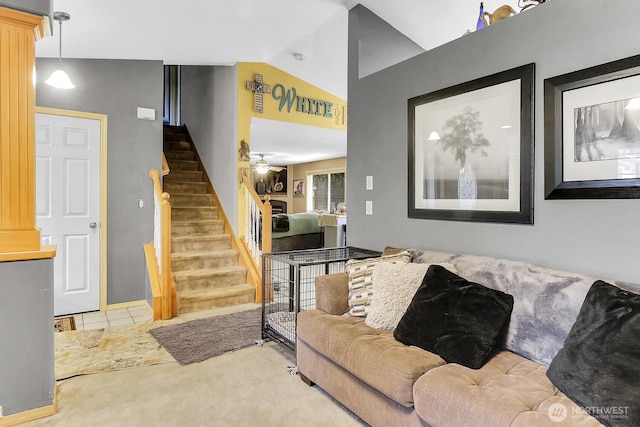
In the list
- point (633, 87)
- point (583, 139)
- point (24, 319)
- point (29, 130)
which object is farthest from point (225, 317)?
point (633, 87)

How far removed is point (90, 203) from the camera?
12.8 ft

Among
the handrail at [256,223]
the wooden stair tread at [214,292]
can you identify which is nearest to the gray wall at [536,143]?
the handrail at [256,223]

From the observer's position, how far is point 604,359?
1344 mm

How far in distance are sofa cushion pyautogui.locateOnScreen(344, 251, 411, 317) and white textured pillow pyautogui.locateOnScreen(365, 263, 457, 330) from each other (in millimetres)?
76

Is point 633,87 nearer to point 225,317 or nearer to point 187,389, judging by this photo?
point 187,389

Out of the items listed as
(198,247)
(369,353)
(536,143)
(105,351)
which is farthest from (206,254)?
(536,143)

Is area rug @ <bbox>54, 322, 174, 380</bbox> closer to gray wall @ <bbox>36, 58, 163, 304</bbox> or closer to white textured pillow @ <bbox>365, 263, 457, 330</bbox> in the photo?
gray wall @ <bbox>36, 58, 163, 304</bbox>

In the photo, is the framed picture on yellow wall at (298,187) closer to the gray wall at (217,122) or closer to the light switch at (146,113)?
the gray wall at (217,122)

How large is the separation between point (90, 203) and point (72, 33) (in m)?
1.64

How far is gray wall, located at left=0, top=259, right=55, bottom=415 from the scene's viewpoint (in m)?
1.95

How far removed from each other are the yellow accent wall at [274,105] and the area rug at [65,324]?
6.32 ft

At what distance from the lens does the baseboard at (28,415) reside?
193 cm

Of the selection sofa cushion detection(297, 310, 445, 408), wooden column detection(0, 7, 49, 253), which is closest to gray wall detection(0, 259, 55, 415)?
wooden column detection(0, 7, 49, 253)

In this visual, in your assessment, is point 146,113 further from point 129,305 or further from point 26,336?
point 26,336
